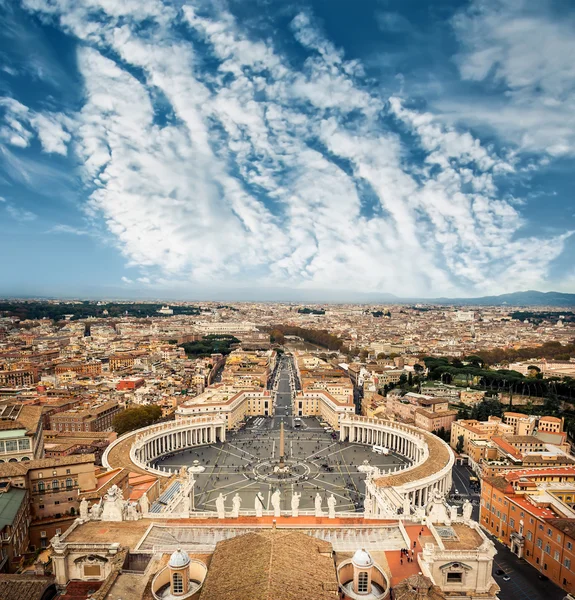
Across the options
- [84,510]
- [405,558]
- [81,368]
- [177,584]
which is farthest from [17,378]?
[405,558]

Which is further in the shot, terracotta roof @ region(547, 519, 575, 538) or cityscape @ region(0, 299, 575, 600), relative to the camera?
terracotta roof @ region(547, 519, 575, 538)

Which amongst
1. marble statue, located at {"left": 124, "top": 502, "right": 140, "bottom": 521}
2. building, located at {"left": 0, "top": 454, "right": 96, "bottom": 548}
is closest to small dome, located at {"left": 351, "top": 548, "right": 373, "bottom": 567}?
marble statue, located at {"left": 124, "top": 502, "right": 140, "bottom": 521}

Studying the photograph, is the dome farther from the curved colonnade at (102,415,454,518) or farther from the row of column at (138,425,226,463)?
the row of column at (138,425,226,463)

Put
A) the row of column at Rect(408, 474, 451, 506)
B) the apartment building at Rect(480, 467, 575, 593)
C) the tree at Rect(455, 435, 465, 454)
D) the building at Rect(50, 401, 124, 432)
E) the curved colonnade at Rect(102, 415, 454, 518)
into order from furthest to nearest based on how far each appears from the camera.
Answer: the tree at Rect(455, 435, 465, 454) < the building at Rect(50, 401, 124, 432) < the row of column at Rect(408, 474, 451, 506) < the curved colonnade at Rect(102, 415, 454, 518) < the apartment building at Rect(480, 467, 575, 593)

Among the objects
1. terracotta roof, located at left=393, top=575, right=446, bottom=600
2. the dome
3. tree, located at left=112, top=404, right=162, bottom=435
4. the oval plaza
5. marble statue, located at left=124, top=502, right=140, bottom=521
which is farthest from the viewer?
tree, located at left=112, top=404, right=162, bottom=435

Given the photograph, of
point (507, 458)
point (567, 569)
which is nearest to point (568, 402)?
point (507, 458)

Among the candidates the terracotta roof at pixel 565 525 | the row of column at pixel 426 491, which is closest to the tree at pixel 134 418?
the row of column at pixel 426 491

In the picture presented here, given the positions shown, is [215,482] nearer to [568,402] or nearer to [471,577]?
[471,577]
